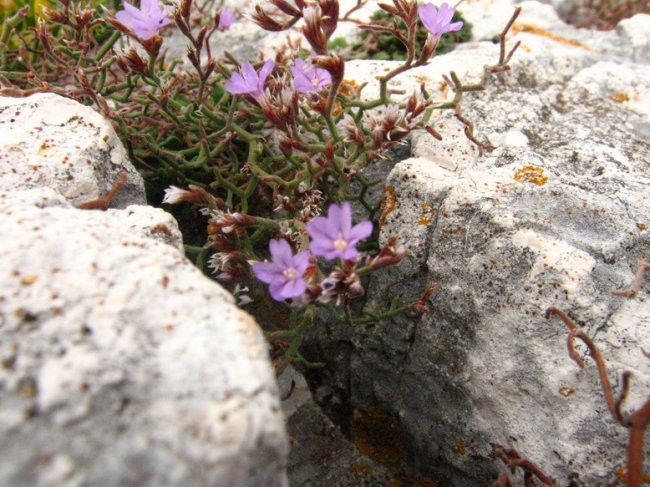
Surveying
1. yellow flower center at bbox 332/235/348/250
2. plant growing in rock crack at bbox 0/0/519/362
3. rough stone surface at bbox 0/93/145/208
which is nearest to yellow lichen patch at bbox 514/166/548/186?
plant growing in rock crack at bbox 0/0/519/362

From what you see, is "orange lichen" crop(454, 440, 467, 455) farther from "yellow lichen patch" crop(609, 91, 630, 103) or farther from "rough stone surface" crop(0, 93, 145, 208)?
"yellow lichen patch" crop(609, 91, 630, 103)

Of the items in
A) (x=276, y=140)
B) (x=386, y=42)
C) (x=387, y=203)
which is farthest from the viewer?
(x=386, y=42)

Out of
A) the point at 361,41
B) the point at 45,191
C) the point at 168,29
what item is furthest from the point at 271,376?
the point at 168,29

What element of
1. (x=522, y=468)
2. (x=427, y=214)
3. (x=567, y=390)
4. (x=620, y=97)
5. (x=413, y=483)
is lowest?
(x=413, y=483)

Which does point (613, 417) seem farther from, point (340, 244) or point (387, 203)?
point (387, 203)

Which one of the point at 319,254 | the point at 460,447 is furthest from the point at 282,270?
the point at 460,447

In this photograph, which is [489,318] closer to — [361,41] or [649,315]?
[649,315]

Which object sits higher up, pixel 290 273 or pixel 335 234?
pixel 335 234
